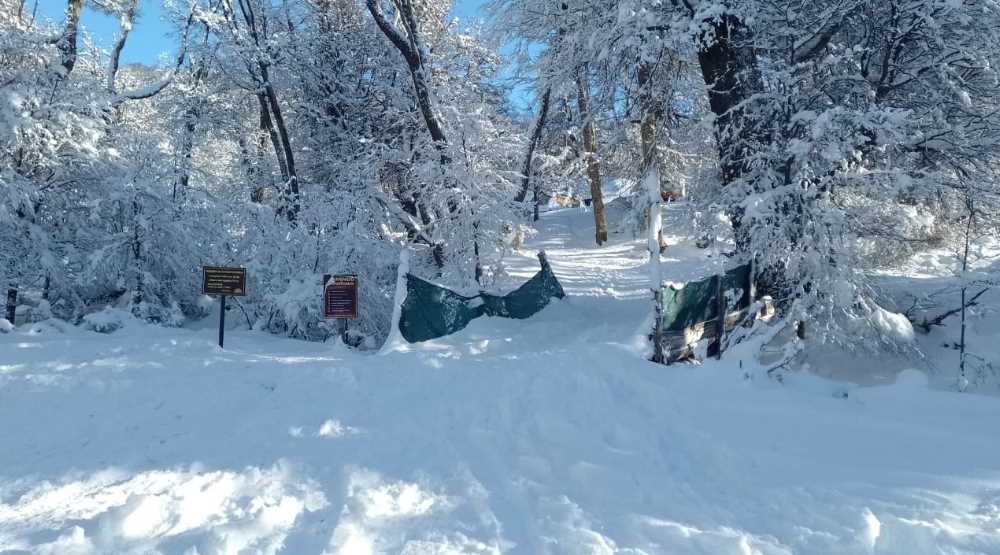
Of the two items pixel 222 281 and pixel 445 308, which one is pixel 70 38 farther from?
pixel 445 308

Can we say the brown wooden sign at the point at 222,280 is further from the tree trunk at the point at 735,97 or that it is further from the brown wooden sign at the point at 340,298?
the tree trunk at the point at 735,97

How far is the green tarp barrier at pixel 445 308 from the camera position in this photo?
9539 mm

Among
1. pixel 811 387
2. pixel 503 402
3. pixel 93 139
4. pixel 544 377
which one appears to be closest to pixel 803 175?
pixel 811 387

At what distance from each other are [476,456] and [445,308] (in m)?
5.23

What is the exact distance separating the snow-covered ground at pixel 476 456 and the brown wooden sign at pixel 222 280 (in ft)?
3.45

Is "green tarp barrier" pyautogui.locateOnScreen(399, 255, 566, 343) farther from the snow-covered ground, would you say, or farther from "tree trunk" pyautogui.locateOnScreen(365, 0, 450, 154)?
"tree trunk" pyautogui.locateOnScreen(365, 0, 450, 154)

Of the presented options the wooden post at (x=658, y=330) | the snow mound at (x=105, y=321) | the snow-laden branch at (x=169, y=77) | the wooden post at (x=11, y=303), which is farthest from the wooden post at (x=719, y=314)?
the snow-laden branch at (x=169, y=77)

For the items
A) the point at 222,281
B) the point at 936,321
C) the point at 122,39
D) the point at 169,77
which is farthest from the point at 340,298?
the point at 122,39

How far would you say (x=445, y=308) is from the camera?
995 centimetres

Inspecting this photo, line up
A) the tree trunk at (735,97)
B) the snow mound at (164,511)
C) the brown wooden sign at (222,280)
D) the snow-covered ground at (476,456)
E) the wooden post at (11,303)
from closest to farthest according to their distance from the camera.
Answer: the snow mound at (164,511) → the snow-covered ground at (476,456) → the brown wooden sign at (222,280) → the tree trunk at (735,97) → the wooden post at (11,303)

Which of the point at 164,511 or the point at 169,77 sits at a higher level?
the point at 169,77

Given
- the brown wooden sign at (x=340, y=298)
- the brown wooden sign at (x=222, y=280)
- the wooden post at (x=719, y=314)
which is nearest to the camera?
the wooden post at (x=719, y=314)

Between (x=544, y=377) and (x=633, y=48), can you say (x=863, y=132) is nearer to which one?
(x=633, y=48)

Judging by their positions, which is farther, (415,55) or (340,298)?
(415,55)
